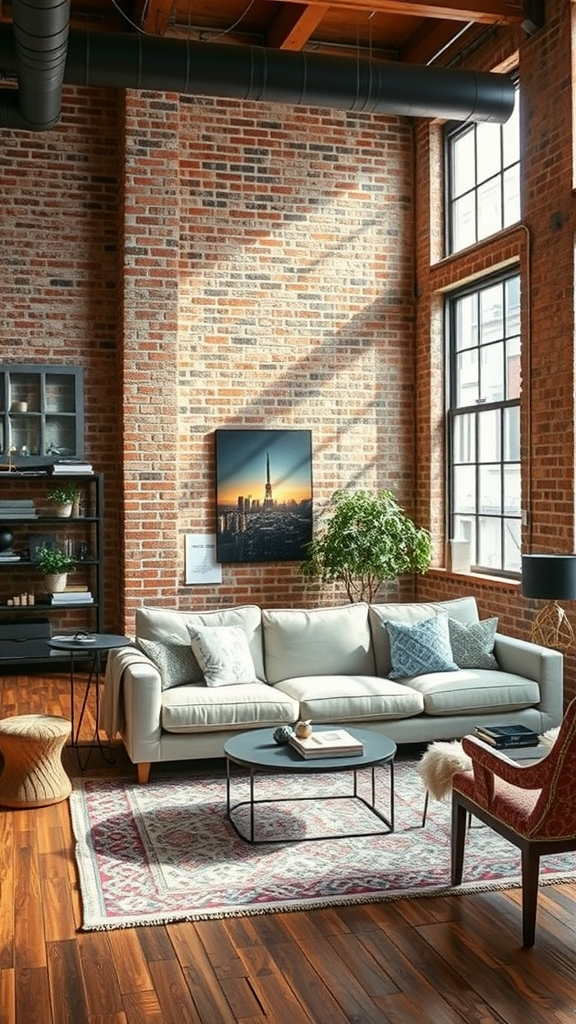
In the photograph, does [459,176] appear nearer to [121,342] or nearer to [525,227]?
[525,227]

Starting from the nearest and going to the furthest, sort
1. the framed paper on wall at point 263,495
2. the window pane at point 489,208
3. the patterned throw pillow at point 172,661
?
the patterned throw pillow at point 172,661
the window pane at point 489,208
the framed paper on wall at point 263,495

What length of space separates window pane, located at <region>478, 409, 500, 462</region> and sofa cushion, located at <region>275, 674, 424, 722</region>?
2732 mm

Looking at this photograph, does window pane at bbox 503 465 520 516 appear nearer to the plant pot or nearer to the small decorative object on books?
the small decorative object on books

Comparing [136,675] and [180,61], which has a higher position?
[180,61]

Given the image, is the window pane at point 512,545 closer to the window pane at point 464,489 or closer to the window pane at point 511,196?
the window pane at point 464,489

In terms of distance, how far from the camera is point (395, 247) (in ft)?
29.5

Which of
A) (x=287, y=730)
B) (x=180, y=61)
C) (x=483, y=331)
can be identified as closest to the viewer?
(x=287, y=730)

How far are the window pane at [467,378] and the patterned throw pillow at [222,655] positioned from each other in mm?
3443

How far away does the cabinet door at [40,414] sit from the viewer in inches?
322

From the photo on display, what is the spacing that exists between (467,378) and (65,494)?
3.41 m

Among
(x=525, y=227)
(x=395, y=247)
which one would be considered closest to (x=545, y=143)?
(x=525, y=227)

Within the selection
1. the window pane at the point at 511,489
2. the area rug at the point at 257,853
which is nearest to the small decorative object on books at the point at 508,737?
the area rug at the point at 257,853

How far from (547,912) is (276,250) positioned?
243 inches

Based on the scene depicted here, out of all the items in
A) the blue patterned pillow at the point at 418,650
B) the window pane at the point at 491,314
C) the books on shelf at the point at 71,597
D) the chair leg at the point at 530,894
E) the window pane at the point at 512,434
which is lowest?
the chair leg at the point at 530,894
